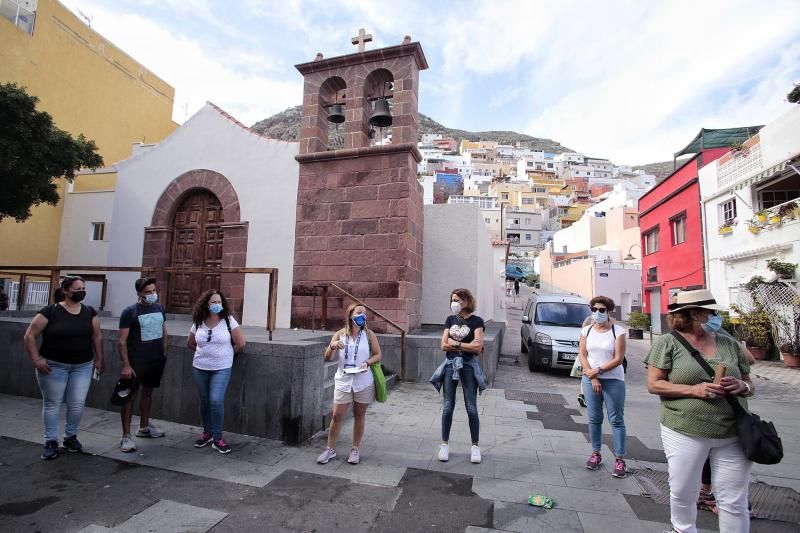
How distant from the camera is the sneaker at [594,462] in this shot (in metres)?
3.87

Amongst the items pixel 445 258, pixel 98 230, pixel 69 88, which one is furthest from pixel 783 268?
pixel 69 88

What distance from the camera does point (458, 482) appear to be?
11.6 feet

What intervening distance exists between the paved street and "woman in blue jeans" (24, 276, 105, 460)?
296mm

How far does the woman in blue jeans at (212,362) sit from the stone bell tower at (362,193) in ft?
12.3

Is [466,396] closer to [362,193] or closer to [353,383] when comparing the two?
[353,383]

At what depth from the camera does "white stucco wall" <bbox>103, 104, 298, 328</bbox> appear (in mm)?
8695

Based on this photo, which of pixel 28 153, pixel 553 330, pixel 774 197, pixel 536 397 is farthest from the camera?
pixel 774 197

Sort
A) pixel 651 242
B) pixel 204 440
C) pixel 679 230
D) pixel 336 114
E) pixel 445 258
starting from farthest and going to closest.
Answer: pixel 651 242 < pixel 679 230 < pixel 445 258 < pixel 336 114 < pixel 204 440

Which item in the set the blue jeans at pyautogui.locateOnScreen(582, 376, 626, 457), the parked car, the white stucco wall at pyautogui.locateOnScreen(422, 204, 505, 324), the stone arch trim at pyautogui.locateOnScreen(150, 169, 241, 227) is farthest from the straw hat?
the stone arch trim at pyautogui.locateOnScreen(150, 169, 241, 227)

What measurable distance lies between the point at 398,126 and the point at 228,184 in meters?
4.12

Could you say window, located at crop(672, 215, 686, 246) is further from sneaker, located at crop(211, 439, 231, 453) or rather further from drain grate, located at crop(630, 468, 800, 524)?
sneaker, located at crop(211, 439, 231, 453)

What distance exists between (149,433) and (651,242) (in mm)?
23485

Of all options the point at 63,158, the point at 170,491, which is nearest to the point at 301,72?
the point at 63,158

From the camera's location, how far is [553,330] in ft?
31.0
